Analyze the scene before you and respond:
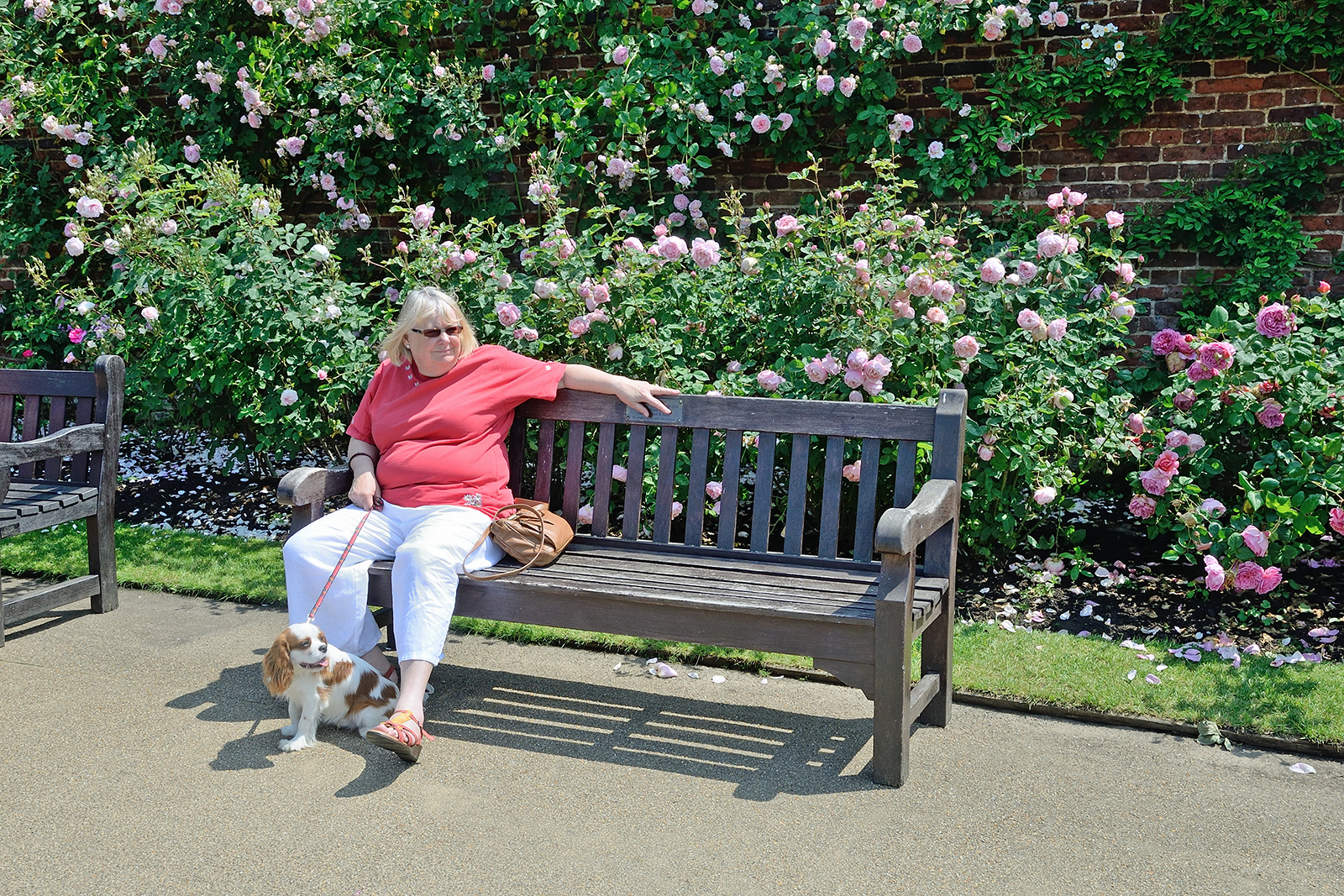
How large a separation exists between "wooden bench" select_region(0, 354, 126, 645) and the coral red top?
1.30 metres

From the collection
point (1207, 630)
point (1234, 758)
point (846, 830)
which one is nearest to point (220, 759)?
point (846, 830)

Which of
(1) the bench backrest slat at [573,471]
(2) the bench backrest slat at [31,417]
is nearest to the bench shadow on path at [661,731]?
(1) the bench backrest slat at [573,471]

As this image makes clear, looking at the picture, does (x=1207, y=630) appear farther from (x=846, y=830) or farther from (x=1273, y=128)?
(x=1273, y=128)

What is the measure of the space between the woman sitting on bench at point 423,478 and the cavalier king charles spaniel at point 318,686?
0.14m

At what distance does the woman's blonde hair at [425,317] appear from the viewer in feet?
12.3

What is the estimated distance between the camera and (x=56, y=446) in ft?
14.4

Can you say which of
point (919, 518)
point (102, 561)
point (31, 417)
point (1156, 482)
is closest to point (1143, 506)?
point (1156, 482)

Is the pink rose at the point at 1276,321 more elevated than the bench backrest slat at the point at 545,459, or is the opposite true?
the pink rose at the point at 1276,321

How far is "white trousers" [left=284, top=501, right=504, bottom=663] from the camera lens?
133 inches

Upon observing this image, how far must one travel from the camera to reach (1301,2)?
5281mm

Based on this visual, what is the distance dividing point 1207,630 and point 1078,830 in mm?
1535

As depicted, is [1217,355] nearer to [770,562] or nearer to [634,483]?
[770,562]

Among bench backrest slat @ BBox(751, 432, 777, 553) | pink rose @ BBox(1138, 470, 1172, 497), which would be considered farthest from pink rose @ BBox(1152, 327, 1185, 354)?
bench backrest slat @ BBox(751, 432, 777, 553)

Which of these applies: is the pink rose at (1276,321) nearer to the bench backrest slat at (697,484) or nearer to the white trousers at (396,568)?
the bench backrest slat at (697,484)
